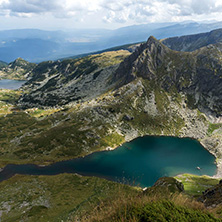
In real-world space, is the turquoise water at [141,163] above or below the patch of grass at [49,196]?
below

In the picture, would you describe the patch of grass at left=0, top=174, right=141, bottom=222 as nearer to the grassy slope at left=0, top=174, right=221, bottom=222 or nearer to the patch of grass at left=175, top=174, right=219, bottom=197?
the grassy slope at left=0, top=174, right=221, bottom=222

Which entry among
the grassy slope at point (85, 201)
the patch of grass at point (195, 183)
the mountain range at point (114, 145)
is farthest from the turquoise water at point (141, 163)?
the grassy slope at point (85, 201)

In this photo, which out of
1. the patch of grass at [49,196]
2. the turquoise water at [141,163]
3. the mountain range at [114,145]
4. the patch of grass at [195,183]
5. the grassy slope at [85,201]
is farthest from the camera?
the turquoise water at [141,163]

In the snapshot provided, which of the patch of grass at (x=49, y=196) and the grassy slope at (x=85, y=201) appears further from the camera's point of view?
the patch of grass at (x=49, y=196)

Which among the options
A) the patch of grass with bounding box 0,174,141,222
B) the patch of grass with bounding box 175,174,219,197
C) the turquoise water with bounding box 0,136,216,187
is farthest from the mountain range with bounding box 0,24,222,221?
the turquoise water with bounding box 0,136,216,187

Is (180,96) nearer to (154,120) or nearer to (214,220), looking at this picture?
(154,120)

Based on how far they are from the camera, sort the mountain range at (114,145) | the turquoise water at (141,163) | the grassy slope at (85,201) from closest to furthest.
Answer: the grassy slope at (85,201) → the mountain range at (114,145) → the turquoise water at (141,163)

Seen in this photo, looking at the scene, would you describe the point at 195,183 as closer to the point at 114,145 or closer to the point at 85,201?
the point at 114,145

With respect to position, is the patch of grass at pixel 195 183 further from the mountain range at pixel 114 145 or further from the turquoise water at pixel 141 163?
the turquoise water at pixel 141 163

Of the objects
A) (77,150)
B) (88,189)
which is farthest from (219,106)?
(88,189)
